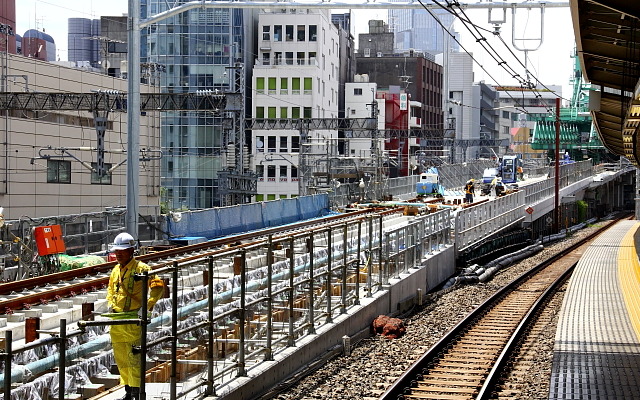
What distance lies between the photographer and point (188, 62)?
8275 centimetres

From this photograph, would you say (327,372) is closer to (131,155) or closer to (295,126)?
(131,155)

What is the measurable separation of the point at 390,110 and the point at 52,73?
59.9 metres

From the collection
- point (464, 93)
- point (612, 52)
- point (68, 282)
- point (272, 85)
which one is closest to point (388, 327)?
point (68, 282)

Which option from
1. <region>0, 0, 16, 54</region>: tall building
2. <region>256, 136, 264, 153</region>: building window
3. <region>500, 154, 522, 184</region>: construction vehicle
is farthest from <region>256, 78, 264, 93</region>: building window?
<region>500, 154, 522, 184</region>: construction vehicle

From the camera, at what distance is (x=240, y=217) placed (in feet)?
114

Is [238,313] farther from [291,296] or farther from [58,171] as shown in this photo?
[58,171]

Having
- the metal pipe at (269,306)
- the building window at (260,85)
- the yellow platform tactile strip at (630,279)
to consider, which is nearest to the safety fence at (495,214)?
the yellow platform tactile strip at (630,279)

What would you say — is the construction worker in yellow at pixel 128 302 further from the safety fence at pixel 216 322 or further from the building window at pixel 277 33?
the building window at pixel 277 33

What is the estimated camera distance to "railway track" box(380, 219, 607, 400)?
1523cm

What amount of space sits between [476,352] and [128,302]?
1047 centimetres

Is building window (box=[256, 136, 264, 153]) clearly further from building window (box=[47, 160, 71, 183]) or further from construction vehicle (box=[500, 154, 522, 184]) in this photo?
building window (box=[47, 160, 71, 183])

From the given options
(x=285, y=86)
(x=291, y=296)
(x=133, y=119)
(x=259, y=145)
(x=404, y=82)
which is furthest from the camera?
(x=404, y=82)

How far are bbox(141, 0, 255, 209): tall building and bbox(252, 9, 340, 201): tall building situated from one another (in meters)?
4.35

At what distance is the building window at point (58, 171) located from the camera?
5134cm
